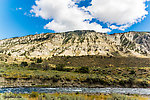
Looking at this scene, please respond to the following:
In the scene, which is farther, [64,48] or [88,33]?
[88,33]

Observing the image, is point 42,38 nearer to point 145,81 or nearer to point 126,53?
point 126,53

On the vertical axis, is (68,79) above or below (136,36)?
below

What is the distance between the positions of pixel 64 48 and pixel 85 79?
96.4 meters

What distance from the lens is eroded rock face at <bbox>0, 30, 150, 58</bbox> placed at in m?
125

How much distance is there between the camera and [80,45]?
14338cm

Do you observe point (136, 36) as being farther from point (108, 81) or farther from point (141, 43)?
A: point (108, 81)

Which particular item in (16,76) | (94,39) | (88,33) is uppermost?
(88,33)

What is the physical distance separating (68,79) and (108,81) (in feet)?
48.3

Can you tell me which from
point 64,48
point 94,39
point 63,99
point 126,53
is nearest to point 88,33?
point 94,39

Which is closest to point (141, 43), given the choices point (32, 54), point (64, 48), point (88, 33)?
point (88, 33)

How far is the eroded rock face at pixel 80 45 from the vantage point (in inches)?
4921

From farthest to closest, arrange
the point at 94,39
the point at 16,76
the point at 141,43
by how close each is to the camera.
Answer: the point at 94,39 < the point at 141,43 < the point at 16,76

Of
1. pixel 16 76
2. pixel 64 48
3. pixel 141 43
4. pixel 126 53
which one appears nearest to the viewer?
pixel 16 76

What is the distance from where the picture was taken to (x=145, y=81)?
4366cm
